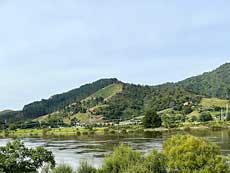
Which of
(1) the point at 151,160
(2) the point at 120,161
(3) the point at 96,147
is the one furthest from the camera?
(3) the point at 96,147

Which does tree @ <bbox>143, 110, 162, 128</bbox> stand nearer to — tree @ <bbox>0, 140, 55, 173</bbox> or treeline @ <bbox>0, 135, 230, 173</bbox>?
treeline @ <bbox>0, 135, 230, 173</bbox>

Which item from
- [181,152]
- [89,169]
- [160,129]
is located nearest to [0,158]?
[89,169]

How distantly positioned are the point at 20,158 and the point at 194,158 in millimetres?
18784

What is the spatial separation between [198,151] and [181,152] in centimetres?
185

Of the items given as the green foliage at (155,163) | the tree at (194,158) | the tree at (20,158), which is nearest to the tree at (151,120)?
the green foliage at (155,163)

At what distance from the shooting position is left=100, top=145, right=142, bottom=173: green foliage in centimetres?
5289

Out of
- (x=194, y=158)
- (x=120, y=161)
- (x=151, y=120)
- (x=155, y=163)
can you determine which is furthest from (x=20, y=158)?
(x=151, y=120)

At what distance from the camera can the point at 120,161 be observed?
5341 cm

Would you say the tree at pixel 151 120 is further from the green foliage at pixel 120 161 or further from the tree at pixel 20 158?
the tree at pixel 20 158

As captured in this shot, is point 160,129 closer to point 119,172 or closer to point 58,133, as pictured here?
point 58,133

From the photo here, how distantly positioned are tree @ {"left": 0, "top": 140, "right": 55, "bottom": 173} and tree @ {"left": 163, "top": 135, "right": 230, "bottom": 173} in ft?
44.3

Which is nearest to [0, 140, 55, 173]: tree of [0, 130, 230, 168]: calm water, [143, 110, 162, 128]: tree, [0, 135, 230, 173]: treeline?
[0, 135, 230, 173]: treeline

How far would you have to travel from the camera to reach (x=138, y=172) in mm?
48188

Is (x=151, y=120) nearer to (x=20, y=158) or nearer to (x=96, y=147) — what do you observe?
(x=96, y=147)
